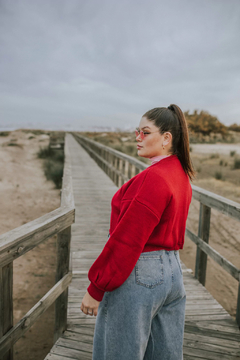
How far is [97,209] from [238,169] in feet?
33.9

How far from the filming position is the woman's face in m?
1.27

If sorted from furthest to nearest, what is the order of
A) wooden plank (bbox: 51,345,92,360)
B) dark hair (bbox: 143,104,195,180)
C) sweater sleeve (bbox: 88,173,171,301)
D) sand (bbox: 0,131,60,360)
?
sand (bbox: 0,131,60,360) → wooden plank (bbox: 51,345,92,360) → dark hair (bbox: 143,104,195,180) → sweater sleeve (bbox: 88,173,171,301)

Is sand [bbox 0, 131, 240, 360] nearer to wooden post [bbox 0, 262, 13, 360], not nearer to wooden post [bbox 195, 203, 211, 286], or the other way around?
wooden post [bbox 195, 203, 211, 286]

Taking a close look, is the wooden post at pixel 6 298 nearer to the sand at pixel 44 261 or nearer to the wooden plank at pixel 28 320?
the wooden plank at pixel 28 320

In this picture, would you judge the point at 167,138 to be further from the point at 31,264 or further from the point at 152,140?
the point at 31,264

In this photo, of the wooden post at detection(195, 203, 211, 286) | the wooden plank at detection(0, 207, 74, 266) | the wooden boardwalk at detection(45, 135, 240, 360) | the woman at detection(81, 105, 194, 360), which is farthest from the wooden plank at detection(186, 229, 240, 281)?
the wooden plank at detection(0, 207, 74, 266)

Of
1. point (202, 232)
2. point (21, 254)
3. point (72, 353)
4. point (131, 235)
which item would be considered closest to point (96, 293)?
point (131, 235)

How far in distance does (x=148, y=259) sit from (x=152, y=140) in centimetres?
50

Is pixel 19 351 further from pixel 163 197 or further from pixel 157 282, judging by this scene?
pixel 163 197

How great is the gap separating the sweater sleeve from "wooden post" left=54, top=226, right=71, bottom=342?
3.31ft

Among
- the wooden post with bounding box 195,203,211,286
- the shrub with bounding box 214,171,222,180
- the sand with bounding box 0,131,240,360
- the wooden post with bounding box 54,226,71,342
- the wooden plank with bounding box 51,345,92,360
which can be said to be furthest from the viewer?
the shrub with bounding box 214,171,222,180

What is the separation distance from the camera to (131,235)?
1.07 meters

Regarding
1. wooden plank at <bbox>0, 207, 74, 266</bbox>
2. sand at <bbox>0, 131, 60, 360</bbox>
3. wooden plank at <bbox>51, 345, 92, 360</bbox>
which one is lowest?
sand at <bbox>0, 131, 60, 360</bbox>

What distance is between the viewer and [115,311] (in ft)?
3.86
